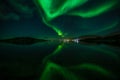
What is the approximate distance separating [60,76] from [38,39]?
20.4ft

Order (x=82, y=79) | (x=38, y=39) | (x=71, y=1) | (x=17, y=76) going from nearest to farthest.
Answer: (x=82, y=79) → (x=17, y=76) → (x=71, y=1) → (x=38, y=39)

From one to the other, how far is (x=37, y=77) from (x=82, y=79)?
361 millimetres

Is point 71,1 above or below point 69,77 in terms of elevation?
above

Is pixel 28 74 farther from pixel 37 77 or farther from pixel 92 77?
pixel 92 77

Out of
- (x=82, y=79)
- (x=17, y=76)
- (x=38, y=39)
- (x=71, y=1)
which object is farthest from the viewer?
(x=38, y=39)

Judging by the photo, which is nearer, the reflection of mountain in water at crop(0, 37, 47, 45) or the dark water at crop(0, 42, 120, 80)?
the dark water at crop(0, 42, 120, 80)

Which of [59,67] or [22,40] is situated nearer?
[59,67]

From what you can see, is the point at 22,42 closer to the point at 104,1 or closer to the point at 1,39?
the point at 1,39

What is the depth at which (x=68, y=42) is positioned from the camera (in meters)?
8.19

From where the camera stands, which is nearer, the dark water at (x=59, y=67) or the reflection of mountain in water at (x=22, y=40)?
the dark water at (x=59, y=67)

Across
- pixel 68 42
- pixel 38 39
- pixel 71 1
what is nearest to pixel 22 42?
pixel 38 39

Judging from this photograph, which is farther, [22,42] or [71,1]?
[22,42]

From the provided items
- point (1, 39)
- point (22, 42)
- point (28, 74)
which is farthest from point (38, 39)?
point (28, 74)

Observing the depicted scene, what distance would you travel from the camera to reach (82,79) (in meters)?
1.87
